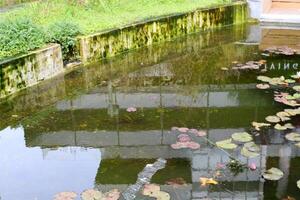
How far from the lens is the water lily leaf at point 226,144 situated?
5027 millimetres

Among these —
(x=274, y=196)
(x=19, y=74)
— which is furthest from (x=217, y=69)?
(x=274, y=196)

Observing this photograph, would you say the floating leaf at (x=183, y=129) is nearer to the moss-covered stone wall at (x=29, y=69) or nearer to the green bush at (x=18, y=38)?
the moss-covered stone wall at (x=29, y=69)

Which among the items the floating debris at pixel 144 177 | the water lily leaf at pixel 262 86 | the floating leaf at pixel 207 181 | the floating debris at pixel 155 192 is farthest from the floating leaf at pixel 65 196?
the water lily leaf at pixel 262 86

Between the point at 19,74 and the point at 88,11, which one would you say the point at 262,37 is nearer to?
the point at 88,11

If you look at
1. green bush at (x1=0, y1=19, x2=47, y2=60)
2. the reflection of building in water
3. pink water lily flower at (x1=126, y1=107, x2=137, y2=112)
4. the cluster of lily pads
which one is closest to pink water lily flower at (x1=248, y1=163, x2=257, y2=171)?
pink water lily flower at (x1=126, y1=107, x2=137, y2=112)

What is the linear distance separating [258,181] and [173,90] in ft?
9.26

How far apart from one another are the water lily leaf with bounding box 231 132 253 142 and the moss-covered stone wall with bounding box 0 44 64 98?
333 centimetres

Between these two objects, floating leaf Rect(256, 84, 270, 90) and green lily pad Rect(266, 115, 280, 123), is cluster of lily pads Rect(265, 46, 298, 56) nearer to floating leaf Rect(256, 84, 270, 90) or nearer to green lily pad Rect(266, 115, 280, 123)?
floating leaf Rect(256, 84, 270, 90)

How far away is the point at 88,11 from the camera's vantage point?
31.6 feet

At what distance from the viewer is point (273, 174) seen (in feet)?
14.4

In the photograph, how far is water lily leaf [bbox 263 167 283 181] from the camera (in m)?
4.34

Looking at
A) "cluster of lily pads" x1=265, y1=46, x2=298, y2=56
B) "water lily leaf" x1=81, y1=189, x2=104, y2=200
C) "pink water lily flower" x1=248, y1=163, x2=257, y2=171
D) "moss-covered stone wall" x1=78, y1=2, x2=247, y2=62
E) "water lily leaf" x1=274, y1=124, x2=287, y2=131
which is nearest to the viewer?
"water lily leaf" x1=81, y1=189, x2=104, y2=200

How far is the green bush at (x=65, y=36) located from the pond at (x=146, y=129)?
37 cm

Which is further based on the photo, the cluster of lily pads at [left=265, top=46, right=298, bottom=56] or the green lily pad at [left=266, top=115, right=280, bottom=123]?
the cluster of lily pads at [left=265, top=46, right=298, bottom=56]
